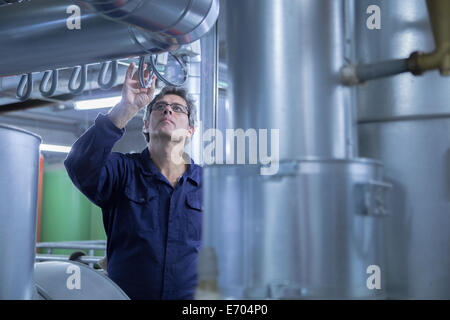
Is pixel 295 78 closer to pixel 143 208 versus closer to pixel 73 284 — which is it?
pixel 73 284

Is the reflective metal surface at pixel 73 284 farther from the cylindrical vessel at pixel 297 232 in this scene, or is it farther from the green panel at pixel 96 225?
the green panel at pixel 96 225

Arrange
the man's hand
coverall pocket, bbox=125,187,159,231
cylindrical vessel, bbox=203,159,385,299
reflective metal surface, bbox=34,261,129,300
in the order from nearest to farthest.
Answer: cylindrical vessel, bbox=203,159,385,299 < reflective metal surface, bbox=34,261,129,300 < the man's hand < coverall pocket, bbox=125,187,159,231

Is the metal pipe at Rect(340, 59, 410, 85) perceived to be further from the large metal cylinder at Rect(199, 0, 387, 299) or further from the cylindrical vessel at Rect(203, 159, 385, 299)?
the cylindrical vessel at Rect(203, 159, 385, 299)

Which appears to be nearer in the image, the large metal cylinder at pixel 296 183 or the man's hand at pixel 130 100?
the large metal cylinder at pixel 296 183

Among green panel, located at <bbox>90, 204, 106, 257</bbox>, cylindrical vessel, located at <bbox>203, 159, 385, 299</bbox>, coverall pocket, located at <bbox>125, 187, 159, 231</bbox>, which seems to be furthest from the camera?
green panel, located at <bbox>90, 204, 106, 257</bbox>

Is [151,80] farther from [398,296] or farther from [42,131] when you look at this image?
[42,131]

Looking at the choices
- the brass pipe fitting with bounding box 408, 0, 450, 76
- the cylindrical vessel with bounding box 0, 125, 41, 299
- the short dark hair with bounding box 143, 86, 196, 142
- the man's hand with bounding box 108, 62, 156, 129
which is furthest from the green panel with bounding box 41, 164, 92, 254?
the brass pipe fitting with bounding box 408, 0, 450, 76

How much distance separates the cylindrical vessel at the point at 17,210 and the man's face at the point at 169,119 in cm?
65

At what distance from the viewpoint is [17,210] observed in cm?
85

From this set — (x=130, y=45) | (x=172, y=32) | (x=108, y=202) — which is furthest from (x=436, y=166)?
(x=108, y=202)

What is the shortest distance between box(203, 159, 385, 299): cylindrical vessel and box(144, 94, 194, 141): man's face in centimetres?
86

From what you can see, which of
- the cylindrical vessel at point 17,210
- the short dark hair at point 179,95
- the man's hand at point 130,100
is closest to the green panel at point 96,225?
the short dark hair at point 179,95

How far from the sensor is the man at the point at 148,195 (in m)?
1.34

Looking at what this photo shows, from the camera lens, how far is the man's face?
4.99ft
